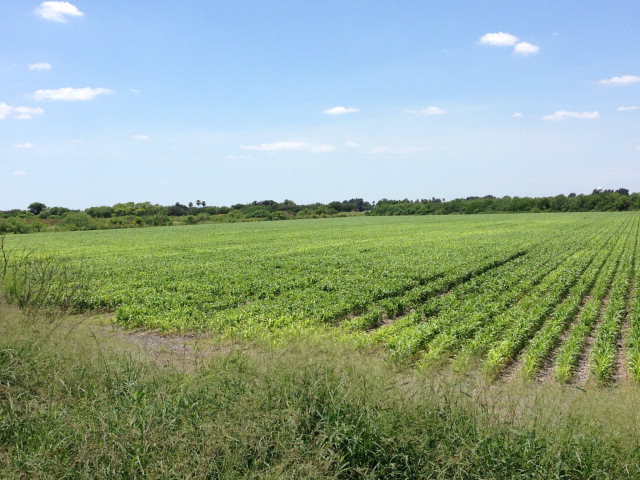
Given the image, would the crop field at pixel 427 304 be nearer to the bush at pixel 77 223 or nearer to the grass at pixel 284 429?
→ the grass at pixel 284 429

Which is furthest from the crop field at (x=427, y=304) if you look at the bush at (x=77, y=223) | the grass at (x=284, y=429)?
the bush at (x=77, y=223)

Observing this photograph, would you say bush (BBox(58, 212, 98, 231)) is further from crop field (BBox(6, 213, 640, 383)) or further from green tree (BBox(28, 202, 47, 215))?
crop field (BBox(6, 213, 640, 383))

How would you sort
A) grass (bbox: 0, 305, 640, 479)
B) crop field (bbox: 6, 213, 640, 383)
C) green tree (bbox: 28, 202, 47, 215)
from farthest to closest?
green tree (bbox: 28, 202, 47, 215), crop field (bbox: 6, 213, 640, 383), grass (bbox: 0, 305, 640, 479)

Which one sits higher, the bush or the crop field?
the bush

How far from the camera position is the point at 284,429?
13.5ft

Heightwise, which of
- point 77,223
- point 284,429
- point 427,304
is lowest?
point 427,304

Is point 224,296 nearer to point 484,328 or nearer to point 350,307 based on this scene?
point 350,307

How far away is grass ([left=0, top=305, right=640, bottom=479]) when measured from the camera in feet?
12.8

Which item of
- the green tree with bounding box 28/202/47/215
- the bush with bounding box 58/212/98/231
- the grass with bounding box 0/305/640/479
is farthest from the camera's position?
the green tree with bounding box 28/202/47/215

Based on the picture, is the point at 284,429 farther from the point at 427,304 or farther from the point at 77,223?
the point at 77,223

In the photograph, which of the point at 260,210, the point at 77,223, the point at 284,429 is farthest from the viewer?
the point at 260,210

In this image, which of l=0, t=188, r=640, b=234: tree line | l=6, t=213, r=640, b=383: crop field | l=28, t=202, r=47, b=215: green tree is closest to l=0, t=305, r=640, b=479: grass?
l=6, t=213, r=640, b=383: crop field

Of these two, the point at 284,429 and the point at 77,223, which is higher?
the point at 77,223

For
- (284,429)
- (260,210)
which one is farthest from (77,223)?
(284,429)
